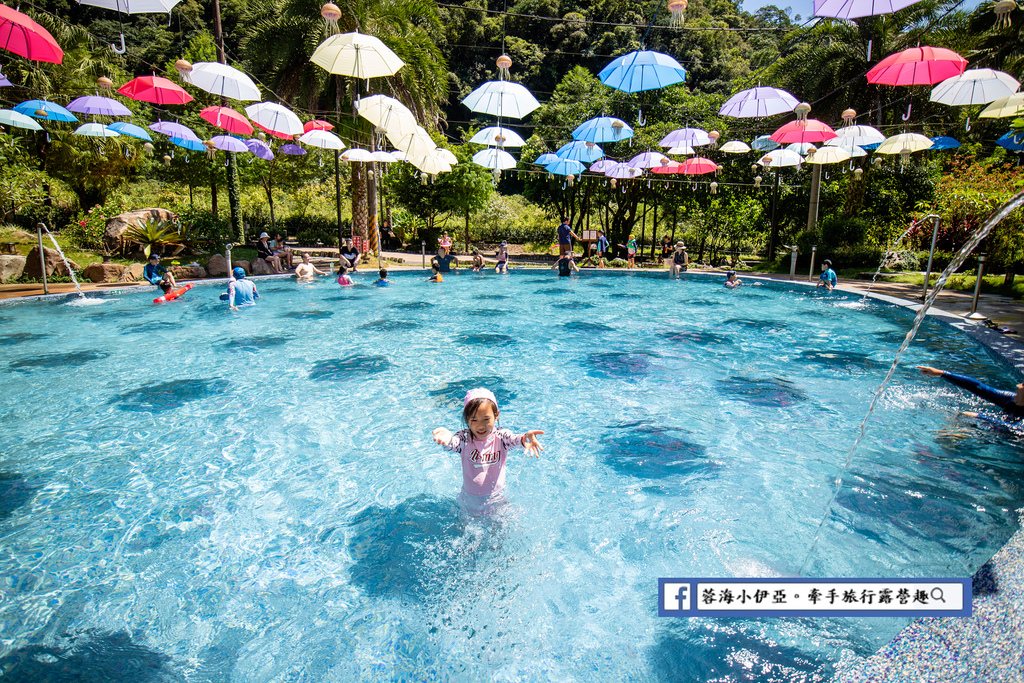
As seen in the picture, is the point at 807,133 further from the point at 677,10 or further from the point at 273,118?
the point at 273,118

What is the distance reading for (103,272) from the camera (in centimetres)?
1616

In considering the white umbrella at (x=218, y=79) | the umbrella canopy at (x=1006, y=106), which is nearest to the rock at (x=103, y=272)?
the white umbrella at (x=218, y=79)

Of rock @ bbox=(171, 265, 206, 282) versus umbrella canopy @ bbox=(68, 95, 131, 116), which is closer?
umbrella canopy @ bbox=(68, 95, 131, 116)

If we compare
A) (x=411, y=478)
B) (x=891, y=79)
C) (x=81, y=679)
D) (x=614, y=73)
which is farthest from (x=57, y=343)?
(x=891, y=79)

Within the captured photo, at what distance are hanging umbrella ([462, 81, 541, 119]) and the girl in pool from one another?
12.9 m

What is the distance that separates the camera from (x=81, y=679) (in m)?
2.96

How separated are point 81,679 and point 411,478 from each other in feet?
9.49

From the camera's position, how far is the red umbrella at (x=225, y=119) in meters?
15.7

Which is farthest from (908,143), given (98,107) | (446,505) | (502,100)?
(98,107)

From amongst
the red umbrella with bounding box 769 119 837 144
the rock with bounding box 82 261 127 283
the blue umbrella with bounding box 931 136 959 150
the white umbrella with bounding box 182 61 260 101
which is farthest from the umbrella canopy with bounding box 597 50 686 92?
the rock with bounding box 82 261 127 283

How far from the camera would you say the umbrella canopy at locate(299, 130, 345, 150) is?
1694 cm

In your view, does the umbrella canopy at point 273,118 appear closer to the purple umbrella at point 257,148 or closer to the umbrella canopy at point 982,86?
the purple umbrella at point 257,148

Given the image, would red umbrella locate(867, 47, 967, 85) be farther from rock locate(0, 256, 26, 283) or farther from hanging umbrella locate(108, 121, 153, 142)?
rock locate(0, 256, 26, 283)

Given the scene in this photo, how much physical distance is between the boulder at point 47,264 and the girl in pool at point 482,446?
18231 millimetres
